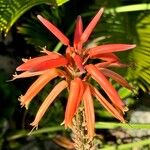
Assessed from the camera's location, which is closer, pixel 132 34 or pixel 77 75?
pixel 77 75

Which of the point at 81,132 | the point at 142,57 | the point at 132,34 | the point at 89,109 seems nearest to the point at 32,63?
the point at 89,109

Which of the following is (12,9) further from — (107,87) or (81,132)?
(107,87)

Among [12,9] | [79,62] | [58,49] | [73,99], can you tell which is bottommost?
[73,99]

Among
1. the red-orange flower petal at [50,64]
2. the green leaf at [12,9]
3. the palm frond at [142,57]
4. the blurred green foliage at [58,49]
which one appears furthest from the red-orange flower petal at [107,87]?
the blurred green foliage at [58,49]

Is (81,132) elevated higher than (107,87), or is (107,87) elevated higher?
(107,87)

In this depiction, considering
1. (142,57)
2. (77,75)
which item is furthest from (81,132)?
(142,57)

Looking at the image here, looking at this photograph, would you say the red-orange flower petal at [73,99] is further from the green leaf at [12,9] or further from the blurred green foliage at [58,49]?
the blurred green foliage at [58,49]

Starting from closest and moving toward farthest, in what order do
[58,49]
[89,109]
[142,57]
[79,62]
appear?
[79,62] → [89,109] → [142,57] → [58,49]

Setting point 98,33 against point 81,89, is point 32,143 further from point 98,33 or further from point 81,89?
point 81,89

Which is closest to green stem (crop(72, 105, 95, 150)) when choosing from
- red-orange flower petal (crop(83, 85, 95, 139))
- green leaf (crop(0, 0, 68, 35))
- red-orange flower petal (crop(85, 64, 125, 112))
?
red-orange flower petal (crop(83, 85, 95, 139))

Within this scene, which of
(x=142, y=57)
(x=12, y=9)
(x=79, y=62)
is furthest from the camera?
(x=142, y=57)

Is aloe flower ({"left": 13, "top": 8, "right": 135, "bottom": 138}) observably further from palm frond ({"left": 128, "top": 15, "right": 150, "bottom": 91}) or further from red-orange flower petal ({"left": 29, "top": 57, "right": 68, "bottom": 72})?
palm frond ({"left": 128, "top": 15, "right": 150, "bottom": 91})
